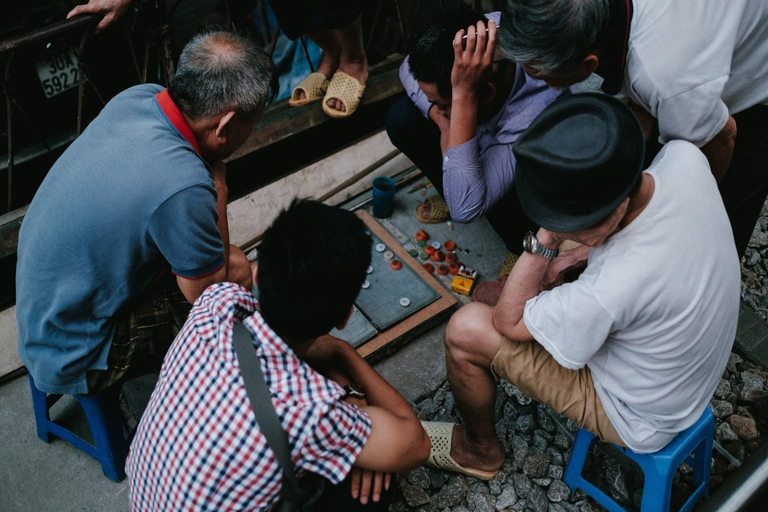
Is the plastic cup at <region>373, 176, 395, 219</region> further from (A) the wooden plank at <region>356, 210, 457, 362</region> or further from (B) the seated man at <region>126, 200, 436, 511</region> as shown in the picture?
(B) the seated man at <region>126, 200, 436, 511</region>

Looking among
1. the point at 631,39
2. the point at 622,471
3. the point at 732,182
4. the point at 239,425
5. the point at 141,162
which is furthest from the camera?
the point at 732,182

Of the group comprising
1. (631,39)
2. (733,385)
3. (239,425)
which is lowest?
(733,385)

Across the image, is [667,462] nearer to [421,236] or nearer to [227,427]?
[227,427]

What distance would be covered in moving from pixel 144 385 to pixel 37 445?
1.77 feet

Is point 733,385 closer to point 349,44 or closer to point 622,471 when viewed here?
point 622,471

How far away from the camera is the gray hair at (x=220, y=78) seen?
2357 mm

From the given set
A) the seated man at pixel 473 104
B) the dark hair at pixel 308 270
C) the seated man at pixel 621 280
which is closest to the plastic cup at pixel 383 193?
the seated man at pixel 473 104

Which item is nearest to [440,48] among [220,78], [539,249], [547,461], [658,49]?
[658,49]

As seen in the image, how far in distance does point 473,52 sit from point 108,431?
7.55 ft

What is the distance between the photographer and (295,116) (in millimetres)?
4039

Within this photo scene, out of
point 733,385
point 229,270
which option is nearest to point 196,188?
point 229,270

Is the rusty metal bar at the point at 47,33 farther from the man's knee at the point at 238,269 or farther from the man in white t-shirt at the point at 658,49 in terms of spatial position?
the man in white t-shirt at the point at 658,49

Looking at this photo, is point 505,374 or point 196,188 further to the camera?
point 505,374

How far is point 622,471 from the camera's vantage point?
9.35 feet
